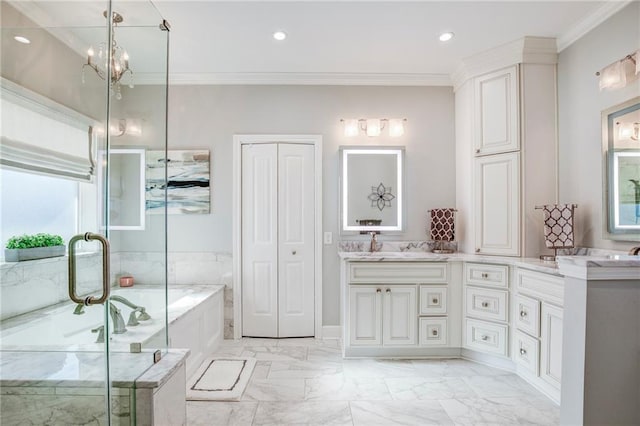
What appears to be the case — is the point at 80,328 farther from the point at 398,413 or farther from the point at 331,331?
the point at 331,331

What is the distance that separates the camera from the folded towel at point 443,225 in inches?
131

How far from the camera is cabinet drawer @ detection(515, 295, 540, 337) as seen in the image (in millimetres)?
2422

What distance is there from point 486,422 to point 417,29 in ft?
9.53

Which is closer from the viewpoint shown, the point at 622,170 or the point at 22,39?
the point at 22,39

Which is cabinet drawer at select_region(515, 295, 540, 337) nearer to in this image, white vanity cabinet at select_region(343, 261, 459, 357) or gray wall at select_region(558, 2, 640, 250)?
white vanity cabinet at select_region(343, 261, 459, 357)

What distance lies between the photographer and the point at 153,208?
1827mm

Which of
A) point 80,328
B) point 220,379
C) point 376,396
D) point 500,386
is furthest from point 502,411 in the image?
point 80,328

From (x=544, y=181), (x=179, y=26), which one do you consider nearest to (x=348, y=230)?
(x=544, y=181)

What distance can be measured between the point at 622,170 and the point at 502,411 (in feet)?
6.07

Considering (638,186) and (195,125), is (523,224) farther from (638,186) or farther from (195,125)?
(195,125)

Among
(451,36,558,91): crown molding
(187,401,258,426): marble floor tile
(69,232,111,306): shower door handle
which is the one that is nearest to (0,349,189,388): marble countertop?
(69,232,111,306): shower door handle

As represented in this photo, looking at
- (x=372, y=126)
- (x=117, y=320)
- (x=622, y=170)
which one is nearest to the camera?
(x=117, y=320)

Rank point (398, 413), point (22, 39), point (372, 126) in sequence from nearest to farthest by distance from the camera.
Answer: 1. point (22, 39)
2. point (398, 413)
3. point (372, 126)

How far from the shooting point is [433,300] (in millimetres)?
2996
